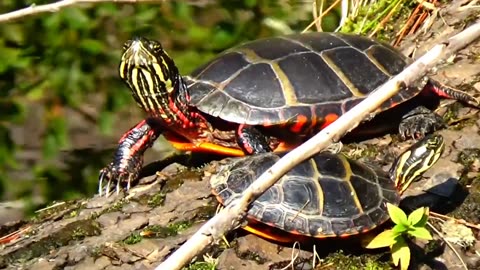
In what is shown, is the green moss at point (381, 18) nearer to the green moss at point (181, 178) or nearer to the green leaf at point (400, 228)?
the green moss at point (181, 178)

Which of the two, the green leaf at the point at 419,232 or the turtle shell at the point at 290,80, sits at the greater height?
the turtle shell at the point at 290,80

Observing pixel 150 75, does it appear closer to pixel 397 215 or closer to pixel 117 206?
pixel 117 206

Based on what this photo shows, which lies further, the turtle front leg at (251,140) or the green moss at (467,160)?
the turtle front leg at (251,140)

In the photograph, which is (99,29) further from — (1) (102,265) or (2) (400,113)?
(1) (102,265)

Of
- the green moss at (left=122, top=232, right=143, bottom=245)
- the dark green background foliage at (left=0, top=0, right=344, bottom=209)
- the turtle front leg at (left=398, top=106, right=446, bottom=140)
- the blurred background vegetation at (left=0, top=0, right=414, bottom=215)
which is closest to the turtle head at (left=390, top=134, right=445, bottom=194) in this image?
the turtle front leg at (left=398, top=106, right=446, bottom=140)

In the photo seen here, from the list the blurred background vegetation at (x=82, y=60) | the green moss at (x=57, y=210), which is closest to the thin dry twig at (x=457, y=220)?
Answer: the green moss at (x=57, y=210)

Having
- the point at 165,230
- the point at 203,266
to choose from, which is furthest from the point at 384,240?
the point at 165,230
